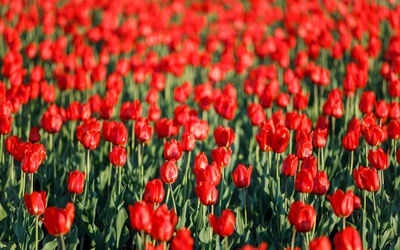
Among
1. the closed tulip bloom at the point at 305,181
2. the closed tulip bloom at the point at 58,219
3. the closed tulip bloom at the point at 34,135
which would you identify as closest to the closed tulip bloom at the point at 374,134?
the closed tulip bloom at the point at 305,181

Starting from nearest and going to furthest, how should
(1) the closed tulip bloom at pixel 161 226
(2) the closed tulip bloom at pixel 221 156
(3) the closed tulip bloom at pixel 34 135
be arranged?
1. (1) the closed tulip bloom at pixel 161 226
2. (2) the closed tulip bloom at pixel 221 156
3. (3) the closed tulip bloom at pixel 34 135

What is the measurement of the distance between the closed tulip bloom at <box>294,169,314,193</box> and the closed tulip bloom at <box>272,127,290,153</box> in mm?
421

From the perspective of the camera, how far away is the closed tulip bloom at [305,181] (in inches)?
95.5

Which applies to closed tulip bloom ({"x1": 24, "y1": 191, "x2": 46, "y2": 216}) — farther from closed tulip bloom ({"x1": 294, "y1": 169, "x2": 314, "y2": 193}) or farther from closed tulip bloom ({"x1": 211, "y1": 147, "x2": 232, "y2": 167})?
closed tulip bloom ({"x1": 294, "y1": 169, "x2": 314, "y2": 193})

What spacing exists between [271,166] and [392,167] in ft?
3.02

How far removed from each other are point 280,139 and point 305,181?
0.46 metres

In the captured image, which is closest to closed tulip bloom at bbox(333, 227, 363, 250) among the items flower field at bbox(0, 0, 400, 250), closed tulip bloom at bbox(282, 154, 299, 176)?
flower field at bbox(0, 0, 400, 250)

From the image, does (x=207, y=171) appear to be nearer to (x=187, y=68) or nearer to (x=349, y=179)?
(x=349, y=179)

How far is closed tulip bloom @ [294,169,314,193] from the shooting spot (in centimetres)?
243

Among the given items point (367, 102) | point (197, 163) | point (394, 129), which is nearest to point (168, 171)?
point (197, 163)

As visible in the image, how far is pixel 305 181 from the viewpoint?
2.43m

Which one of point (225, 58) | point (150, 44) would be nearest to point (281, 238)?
point (225, 58)

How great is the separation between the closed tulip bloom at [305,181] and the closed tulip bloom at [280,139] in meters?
0.42

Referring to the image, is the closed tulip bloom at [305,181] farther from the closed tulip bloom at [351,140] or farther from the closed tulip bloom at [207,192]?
the closed tulip bloom at [351,140]
